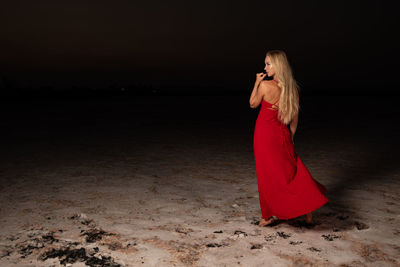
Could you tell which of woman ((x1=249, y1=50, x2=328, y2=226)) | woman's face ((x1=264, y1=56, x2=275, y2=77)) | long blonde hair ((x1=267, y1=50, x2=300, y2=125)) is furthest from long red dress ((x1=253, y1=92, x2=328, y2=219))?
woman's face ((x1=264, y1=56, x2=275, y2=77))

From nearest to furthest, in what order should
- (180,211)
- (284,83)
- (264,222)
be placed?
(284,83)
(264,222)
(180,211)

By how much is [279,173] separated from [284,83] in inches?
37.2

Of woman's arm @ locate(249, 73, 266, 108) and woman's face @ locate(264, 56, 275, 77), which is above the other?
woman's face @ locate(264, 56, 275, 77)

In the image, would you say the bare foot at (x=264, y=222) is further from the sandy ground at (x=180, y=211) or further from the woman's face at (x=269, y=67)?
the woman's face at (x=269, y=67)

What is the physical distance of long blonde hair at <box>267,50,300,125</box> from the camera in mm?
3691

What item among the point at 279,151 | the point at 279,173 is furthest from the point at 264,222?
the point at 279,151

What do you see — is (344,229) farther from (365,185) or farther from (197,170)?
(197,170)

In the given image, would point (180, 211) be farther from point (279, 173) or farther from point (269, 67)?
point (269, 67)

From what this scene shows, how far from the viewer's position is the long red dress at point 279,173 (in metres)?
3.74

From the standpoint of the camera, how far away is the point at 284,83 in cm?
371

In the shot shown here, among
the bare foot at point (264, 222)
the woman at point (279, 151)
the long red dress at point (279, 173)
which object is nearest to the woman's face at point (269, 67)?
the woman at point (279, 151)

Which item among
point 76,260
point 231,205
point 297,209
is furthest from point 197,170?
point 76,260

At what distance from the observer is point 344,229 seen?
393 centimetres

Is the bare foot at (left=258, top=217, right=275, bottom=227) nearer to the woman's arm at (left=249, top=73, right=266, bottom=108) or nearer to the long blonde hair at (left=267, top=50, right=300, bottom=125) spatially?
the long blonde hair at (left=267, top=50, right=300, bottom=125)
